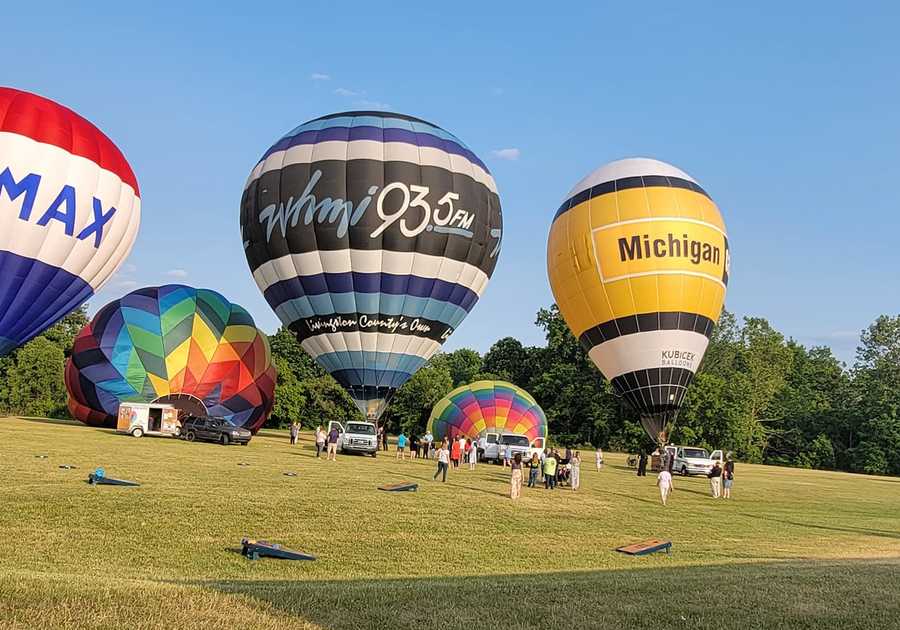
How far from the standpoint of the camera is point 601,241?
1270 inches

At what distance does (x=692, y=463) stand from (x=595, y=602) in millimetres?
29963

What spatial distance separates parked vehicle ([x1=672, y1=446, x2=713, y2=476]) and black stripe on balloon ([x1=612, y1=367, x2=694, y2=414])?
6402 millimetres

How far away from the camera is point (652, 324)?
31031mm

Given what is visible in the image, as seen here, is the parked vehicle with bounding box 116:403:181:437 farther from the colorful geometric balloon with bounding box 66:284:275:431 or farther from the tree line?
the tree line

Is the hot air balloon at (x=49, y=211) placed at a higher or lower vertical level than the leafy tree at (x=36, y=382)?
higher

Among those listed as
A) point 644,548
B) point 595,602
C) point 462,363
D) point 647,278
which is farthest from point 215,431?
point 462,363

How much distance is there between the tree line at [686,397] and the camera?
220ft

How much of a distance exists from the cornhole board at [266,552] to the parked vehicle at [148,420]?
90.7ft

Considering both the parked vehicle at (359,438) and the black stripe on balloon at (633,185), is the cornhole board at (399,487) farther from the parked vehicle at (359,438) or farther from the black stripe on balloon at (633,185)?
the black stripe on balloon at (633,185)

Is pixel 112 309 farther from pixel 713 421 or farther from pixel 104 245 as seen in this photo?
pixel 713 421

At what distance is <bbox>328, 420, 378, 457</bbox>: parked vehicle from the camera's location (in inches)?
1312

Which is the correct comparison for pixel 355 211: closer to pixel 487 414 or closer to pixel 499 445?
pixel 499 445

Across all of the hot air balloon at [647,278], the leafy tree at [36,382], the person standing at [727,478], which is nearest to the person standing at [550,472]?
the person standing at [727,478]

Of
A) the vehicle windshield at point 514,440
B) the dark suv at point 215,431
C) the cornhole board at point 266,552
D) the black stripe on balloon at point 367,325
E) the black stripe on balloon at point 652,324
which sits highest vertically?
the black stripe on balloon at point 652,324
